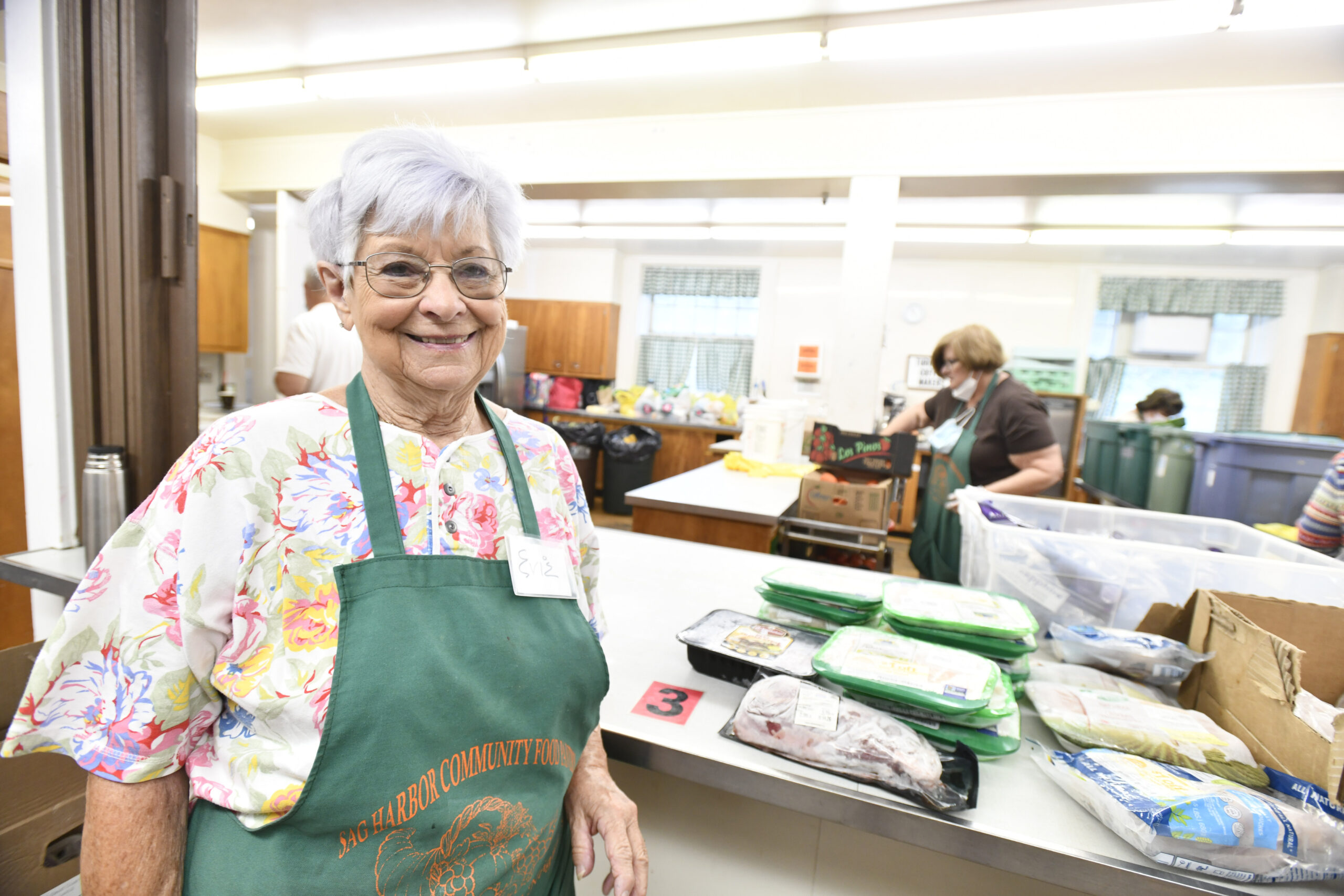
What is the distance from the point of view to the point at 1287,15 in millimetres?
2875

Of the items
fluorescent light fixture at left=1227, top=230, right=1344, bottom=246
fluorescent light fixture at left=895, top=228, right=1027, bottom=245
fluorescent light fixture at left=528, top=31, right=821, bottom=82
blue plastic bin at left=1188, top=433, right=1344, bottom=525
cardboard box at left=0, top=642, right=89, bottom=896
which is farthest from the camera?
fluorescent light fixture at left=895, top=228, right=1027, bottom=245

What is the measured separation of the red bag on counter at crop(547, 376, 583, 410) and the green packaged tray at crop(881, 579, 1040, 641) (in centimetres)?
715

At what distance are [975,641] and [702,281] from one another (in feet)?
29.2

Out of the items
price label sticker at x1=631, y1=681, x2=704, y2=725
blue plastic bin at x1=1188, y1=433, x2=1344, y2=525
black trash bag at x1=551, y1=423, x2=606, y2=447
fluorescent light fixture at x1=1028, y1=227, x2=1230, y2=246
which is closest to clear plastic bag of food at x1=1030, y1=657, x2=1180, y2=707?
price label sticker at x1=631, y1=681, x2=704, y2=725

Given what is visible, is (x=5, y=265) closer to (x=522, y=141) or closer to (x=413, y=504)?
(x=413, y=504)

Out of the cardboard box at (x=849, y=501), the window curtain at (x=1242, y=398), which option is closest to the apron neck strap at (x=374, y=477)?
the cardboard box at (x=849, y=501)

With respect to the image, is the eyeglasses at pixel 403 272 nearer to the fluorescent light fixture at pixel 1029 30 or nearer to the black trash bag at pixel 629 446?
the fluorescent light fixture at pixel 1029 30

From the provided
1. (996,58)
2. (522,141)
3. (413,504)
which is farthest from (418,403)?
(522,141)

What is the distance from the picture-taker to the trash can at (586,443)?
6.68 m

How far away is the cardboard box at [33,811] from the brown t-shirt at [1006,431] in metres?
3.28

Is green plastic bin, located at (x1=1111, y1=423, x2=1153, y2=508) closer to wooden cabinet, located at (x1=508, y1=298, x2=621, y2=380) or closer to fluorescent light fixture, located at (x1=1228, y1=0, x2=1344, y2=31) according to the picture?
fluorescent light fixture, located at (x1=1228, y1=0, x2=1344, y2=31)

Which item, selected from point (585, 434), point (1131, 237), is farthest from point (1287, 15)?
point (585, 434)

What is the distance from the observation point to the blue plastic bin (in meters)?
Result: 4.48

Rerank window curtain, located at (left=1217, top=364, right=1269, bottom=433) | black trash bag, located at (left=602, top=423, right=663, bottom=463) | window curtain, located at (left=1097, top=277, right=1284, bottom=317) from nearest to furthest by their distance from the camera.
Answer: black trash bag, located at (left=602, top=423, right=663, bottom=463), window curtain, located at (left=1097, top=277, right=1284, bottom=317), window curtain, located at (left=1217, top=364, right=1269, bottom=433)
